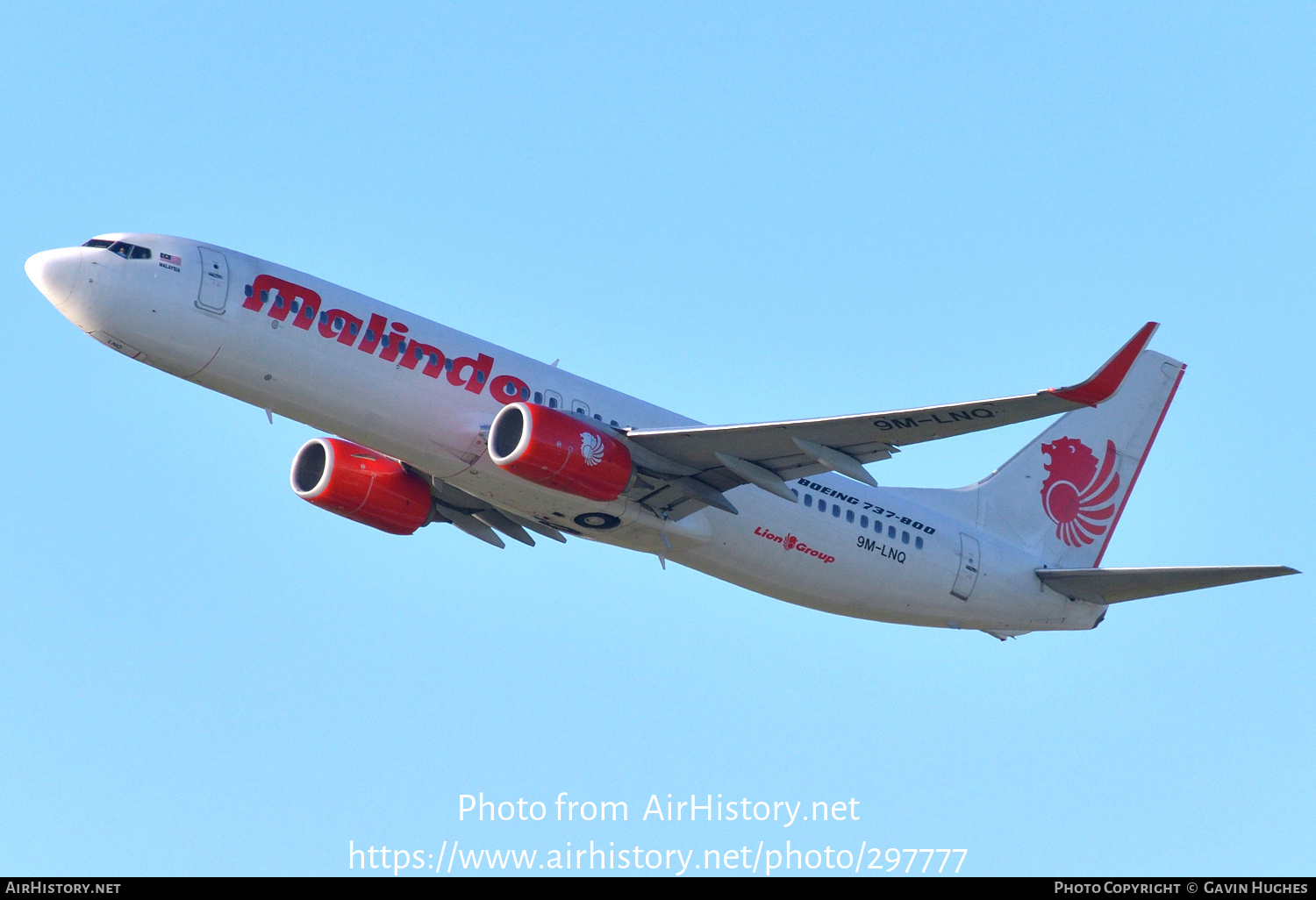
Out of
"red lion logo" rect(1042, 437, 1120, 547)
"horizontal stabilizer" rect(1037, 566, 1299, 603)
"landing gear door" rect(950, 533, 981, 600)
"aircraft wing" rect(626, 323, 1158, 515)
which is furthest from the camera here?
"red lion logo" rect(1042, 437, 1120, 547)

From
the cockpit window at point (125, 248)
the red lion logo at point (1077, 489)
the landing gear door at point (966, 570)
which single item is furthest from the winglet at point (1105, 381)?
the cockpit window at point (125, 248)

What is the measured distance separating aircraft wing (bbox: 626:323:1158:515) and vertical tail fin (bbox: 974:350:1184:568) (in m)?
10.8

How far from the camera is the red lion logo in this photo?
40469 millimetres

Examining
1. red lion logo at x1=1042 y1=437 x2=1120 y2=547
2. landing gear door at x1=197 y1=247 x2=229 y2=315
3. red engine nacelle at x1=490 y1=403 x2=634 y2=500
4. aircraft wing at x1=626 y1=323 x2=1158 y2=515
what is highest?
red lion logo at x1=1042 y1=437 x2=1120 y2=547

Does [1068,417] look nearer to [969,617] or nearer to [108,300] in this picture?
[969,617]

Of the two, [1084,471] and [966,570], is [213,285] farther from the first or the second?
[1084,471]

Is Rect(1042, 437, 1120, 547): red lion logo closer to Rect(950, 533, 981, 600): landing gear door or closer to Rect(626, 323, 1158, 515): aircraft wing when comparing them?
Rect(950, 533, 981, 600): landing gear door

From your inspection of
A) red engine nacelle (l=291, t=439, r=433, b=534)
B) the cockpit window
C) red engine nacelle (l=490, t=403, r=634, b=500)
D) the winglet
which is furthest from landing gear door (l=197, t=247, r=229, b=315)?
the winglet

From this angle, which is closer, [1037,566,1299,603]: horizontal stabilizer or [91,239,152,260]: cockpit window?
[91,239,152,260]: cockpit window

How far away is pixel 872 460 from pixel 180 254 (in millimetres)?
14669

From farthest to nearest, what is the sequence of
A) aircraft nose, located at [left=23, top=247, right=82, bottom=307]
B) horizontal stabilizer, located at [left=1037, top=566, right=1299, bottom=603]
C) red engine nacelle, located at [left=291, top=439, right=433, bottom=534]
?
red engine nacelle, located at [left=291, top=439, right=433, bottom=534] < horizontal stabilizer, located at [left=1037, top=566, right=1299, bottom=603] < aircraft nose, located at [left=23, top=247, right=82, bottom=307]

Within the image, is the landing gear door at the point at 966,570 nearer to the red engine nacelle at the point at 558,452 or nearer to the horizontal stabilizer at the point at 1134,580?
the horizontal stabilizer at the point at 1134,580

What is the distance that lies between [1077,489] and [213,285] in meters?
24.7
